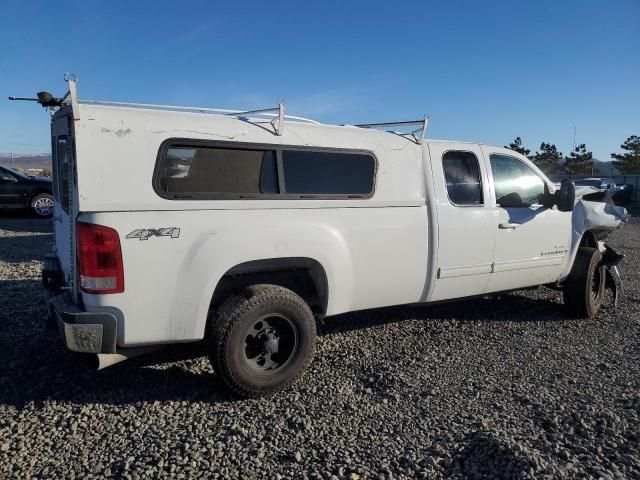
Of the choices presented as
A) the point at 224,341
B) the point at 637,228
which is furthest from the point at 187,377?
the point at 637,228

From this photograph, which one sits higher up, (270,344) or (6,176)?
(6,176)

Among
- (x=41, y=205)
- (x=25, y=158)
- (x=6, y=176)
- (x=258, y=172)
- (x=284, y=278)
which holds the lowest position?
(x=284, y=278)

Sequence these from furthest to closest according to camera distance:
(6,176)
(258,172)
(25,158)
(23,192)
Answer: (25,158) < (23,192) < (6,176) < (258,172)

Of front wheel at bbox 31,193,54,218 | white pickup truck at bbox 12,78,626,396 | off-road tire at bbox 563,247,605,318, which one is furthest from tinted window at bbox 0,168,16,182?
off-road tire at bbox 563,247,605,318

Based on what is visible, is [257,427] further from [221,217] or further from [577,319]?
[577,319]

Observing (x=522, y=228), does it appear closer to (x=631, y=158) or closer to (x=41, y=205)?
(x=41, y=205)

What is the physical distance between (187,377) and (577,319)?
14.2ft

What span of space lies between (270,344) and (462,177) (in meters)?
2.46

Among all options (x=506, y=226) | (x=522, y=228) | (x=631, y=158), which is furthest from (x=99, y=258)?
(x=631, y=158)

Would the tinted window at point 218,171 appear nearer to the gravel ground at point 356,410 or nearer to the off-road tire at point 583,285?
the gravel ground at point 356,410

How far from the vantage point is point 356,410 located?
3375mm

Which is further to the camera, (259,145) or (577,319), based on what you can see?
(577,319)

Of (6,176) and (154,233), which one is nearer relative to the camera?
(154,233)

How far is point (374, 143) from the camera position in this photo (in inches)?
162
